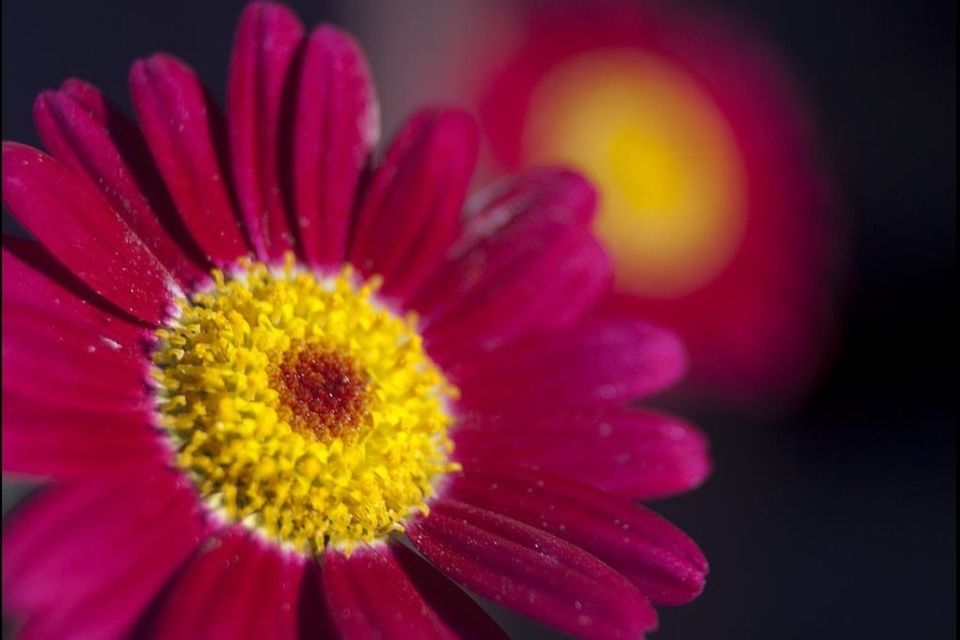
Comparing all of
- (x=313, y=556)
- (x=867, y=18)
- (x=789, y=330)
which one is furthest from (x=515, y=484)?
(x=867, y=18)

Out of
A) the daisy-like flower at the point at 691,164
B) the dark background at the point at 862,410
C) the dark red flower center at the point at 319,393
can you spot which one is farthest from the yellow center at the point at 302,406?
the dark background at the point at 862,410

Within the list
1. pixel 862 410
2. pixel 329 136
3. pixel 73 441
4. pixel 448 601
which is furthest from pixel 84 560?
pixel 862 410

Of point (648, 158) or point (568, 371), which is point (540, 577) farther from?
point (648, 158)

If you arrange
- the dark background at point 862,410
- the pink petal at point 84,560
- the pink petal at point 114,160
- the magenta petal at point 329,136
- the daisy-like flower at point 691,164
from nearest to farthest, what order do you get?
the pink petal at point 84,560
the pink petal at point 114,160
the magenta petal at point 329,136
the daisy-like flower at point 691,164
the dark background at point 862,410

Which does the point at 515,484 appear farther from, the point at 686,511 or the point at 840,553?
the point at 840,553

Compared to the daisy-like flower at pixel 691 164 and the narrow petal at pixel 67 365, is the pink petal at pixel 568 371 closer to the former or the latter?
the narrow petal at pixel 67 365

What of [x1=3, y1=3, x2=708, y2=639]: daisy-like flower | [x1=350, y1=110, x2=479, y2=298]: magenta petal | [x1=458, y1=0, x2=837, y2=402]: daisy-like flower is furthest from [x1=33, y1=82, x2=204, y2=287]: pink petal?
[x1=458, y1=0, x2=837, y2=402]: daisy-like flower

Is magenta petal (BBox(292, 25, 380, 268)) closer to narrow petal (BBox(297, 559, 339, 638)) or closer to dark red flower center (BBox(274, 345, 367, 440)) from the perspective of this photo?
dark red flower center (BBox(274, 345, 367, 440))
